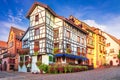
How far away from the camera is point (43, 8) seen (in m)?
30.2

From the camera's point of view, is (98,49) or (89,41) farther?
(98,49)

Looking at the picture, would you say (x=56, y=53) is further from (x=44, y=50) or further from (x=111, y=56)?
(x=111, y=56)

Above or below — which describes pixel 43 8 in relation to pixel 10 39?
above

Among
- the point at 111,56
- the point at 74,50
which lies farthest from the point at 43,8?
the point at 111,56

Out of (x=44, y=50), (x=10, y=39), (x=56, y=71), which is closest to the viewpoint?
(x=56, y=71)

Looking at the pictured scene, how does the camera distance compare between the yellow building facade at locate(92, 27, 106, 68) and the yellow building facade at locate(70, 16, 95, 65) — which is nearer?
the yellow building facade at locate(70, 16, 95, 65)

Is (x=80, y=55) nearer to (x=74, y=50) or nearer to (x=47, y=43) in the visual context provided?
(x=74, y=50)

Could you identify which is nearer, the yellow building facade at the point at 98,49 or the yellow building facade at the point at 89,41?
the yellow building facade at the point at 89,41

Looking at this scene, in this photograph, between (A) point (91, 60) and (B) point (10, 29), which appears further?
(B) point (10, 29)

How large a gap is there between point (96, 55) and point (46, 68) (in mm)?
20824

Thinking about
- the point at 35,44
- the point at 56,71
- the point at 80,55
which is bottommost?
the point at 56,71

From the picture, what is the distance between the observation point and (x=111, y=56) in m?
50.8

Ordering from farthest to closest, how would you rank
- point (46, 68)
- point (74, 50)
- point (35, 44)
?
point (74, 50)
point (35, 44)
point (46, 68)

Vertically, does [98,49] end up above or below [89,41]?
below
